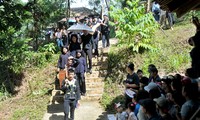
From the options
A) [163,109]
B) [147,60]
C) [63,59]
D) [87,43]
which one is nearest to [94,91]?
[63,59]

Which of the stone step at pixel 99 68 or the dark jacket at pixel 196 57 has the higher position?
A: the dark jacket at pixel 196 57

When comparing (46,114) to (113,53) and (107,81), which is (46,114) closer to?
(107,81)

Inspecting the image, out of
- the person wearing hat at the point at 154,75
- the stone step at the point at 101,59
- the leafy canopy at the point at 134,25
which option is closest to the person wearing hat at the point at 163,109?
the person wearing hat at the point at 154,75

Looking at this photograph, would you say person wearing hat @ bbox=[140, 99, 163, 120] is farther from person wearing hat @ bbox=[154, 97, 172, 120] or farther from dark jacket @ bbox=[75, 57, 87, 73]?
dark jacket @ bbox=[75, 57, 87, 73]

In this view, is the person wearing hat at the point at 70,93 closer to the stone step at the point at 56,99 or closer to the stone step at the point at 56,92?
the stone step at the point at 56,99

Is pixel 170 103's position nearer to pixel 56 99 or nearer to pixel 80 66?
pixel 80 66

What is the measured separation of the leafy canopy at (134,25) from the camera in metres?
12.2

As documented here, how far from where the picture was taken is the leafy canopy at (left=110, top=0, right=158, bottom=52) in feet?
39.9

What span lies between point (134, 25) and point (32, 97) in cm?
497

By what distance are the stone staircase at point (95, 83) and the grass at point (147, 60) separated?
0.75 feet

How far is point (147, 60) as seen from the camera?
1231 centimetres

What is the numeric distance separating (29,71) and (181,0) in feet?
35.2

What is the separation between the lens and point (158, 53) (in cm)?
1277

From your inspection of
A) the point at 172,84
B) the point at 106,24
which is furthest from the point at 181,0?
the point at 106,24
